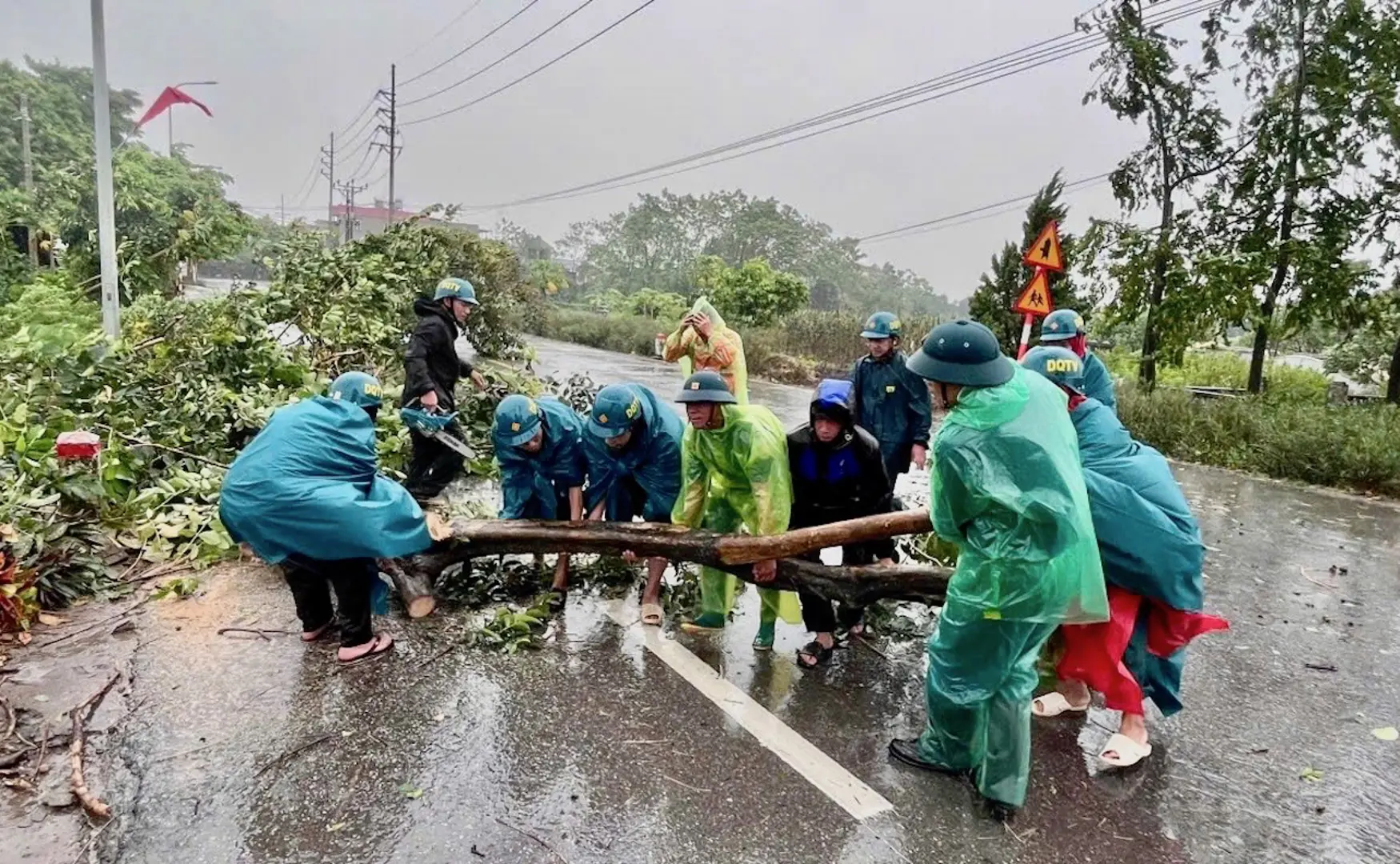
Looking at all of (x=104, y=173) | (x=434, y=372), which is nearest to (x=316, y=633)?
(x=434, y=372)

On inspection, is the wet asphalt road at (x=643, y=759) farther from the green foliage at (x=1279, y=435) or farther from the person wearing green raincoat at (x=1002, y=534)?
the green foliage at (x=1279, y=435)

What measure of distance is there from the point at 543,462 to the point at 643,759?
5.93 ft

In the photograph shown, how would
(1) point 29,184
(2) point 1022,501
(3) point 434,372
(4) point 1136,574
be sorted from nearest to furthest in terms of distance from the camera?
(2) point 1022,501 < (4) point 1136,574 < (3) point 434,372 < (1) point 29,184

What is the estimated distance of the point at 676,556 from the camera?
4.02 meters

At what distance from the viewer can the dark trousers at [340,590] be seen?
151 inches

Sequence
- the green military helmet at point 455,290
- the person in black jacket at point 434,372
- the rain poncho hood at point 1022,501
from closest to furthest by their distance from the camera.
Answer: the rain poncho hood at point 1022,501 < the person in black jacket at point 434,372 < the green military helmet at point 455,290

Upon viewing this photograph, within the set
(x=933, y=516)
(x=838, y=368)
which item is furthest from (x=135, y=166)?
(x=933, y=516)

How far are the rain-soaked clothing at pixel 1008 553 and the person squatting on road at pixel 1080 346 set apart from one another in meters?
2.14

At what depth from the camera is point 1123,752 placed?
3.15m

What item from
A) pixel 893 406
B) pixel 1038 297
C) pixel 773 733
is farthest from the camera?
pixel 1038 297

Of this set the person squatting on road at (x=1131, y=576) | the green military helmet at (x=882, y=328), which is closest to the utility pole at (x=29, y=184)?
the green military helmet at (x=882, y=328)

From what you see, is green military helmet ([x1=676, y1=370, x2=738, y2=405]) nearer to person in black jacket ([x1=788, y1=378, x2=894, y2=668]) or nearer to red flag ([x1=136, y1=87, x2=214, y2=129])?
person in black jacket ([x1=788, y1=378, x2=894, y2=668])

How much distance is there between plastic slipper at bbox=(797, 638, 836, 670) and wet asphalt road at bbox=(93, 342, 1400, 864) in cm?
9

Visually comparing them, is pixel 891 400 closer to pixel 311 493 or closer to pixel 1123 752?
pixel 1123 752
